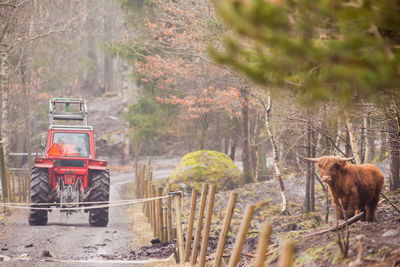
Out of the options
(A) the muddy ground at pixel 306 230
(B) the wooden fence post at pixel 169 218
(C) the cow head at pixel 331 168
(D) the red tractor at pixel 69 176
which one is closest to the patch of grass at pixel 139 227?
(B) the wooden fence post at pixel 169 218

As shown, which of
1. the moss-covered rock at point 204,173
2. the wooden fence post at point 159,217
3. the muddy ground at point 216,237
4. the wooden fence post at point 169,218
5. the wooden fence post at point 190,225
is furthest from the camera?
the moss-covered rock at point 204,173

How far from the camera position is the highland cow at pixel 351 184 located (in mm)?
7270

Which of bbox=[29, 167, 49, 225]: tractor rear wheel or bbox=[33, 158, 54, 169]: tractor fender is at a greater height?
bbox=[33, 158, 54, 169]: tractor fender

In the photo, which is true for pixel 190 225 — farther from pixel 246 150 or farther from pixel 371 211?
pixel 246 150

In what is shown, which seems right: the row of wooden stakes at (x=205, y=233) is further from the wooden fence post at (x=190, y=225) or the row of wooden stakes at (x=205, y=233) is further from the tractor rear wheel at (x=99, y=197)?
the tractor rear wheel at (x=99, y=197)

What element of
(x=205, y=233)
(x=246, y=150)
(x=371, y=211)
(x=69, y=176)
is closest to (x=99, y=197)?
(x=69, y=176)

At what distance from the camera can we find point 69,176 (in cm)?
1356

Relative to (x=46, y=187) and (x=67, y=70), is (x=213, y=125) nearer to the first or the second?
(x=46, y=187)

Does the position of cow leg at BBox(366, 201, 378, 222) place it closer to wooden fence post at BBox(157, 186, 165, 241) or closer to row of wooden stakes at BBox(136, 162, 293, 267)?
row of wooden stakes at BBox(136, 162, 293, 267)

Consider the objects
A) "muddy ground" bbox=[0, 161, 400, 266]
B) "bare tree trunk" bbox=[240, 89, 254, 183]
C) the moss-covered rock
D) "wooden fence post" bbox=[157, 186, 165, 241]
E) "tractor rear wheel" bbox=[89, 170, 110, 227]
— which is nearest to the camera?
"muddy ground" bbox=[0, 161, 400, 266]

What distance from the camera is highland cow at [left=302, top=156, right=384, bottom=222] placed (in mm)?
7270

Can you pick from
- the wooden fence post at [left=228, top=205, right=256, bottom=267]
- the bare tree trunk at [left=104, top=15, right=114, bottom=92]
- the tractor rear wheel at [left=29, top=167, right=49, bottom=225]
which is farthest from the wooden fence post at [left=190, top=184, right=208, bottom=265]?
the bare tree trunk at [left=104, top=15, right=114, bottom=92]

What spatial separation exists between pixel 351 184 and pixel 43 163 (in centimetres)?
857

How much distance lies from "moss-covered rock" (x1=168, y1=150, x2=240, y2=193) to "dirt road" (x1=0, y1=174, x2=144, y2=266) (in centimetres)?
460
